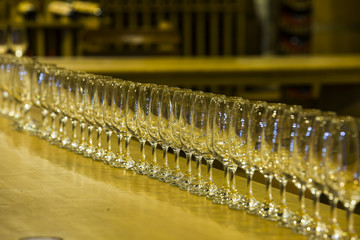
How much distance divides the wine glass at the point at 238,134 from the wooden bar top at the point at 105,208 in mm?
100

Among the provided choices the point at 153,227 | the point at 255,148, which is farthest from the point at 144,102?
the point at 153,227

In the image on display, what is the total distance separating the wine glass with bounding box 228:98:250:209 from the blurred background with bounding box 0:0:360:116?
13.7 feet

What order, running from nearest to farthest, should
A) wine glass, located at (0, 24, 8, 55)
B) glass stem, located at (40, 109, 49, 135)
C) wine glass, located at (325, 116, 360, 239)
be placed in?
wine glass, located at (325, 116, 360, 239)
glass stem, located at (40, 109, 49, 135)
wine glass, located at (0, 24, 8, 55)

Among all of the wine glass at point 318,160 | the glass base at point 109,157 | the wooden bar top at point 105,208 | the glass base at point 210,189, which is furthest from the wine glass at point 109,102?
the wine glass at point 318,160

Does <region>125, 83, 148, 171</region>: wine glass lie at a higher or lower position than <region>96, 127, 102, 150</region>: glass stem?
higher

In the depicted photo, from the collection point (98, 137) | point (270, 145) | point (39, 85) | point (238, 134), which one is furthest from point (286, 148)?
point (39, 85)

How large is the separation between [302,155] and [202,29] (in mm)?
6456

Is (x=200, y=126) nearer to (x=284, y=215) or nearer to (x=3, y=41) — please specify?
(x=284, y=215)

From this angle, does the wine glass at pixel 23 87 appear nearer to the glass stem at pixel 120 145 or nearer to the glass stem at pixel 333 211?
the glass stem at pixel 120 145

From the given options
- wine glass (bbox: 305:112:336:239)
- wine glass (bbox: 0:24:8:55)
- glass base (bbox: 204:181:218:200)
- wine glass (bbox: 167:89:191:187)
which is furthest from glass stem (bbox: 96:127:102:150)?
wine glass (bbox: 0:24:8:55)

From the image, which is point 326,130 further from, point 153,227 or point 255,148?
point 153,227

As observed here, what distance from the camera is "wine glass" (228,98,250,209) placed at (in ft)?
5.00

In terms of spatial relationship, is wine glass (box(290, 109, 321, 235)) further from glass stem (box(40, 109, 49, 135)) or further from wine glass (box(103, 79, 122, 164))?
glass stem (box(40, 109, 49, 135))

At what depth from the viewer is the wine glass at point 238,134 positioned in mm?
1523
